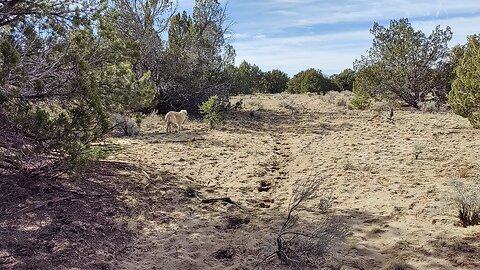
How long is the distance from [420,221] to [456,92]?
21.0ft

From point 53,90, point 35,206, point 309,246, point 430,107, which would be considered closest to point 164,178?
point 35,206

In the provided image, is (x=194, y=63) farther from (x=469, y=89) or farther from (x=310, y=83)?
(x=310, y=83)

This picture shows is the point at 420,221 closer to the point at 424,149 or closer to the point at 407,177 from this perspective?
the point at 407,177

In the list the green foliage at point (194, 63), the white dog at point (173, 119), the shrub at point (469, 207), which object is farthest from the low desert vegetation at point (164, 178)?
the green foliage at point (194, 63)

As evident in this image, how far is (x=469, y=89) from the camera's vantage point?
9.99 meters

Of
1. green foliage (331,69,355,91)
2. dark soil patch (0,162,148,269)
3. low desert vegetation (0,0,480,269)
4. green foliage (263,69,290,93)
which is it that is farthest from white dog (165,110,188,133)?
green foliage (263,69,290,93)

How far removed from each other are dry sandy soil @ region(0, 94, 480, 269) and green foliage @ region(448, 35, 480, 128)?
86 centimetres

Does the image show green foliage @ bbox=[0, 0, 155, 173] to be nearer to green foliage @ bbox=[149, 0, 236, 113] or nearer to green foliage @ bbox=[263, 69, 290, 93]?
green foliage @ bbox=[149, 0, 236, 113]

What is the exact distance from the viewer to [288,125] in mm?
15844

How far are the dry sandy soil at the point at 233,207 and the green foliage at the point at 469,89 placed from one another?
862 mm

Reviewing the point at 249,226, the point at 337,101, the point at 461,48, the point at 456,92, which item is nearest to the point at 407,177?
the point at 249,226

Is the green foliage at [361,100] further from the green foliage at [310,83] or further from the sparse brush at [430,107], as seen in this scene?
the green foliage at [310,83]

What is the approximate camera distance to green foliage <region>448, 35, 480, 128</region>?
9.68 meters

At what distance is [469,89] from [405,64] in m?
9.50
